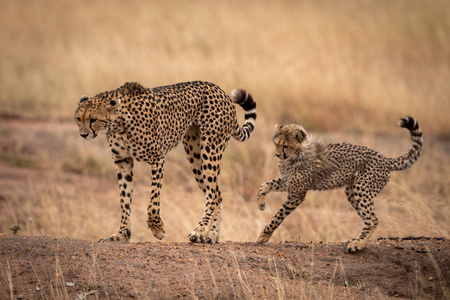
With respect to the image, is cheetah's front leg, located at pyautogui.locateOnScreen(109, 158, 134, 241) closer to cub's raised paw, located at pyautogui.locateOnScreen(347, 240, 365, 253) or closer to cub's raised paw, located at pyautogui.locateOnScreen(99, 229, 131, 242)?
cub's raised paw, located at pyautogui.locateOnScreen(99, 229, 131, 242)

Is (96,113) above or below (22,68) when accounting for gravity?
below

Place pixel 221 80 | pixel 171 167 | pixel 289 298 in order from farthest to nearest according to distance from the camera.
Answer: pixel 221 80
pixel 171 167
pixel 289 298

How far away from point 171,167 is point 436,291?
4.83 metres

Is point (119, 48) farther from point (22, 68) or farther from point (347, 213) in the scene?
point (347, 213)

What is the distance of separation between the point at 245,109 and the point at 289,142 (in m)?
0.61

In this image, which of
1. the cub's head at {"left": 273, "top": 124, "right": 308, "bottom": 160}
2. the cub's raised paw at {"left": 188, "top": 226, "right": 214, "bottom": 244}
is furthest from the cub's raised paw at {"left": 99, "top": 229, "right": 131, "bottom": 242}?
the cub's head at {"left": 273, "top": 124, "right": 308, "bottom": 160}

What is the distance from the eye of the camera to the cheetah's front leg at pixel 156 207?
5.08 m

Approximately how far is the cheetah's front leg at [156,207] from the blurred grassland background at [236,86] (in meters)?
0.63

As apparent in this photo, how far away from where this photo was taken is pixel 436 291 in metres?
4.68

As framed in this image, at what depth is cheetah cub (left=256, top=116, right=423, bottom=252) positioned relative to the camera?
17.5 ft

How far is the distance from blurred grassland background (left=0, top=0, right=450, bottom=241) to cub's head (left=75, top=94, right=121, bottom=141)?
0.62ft

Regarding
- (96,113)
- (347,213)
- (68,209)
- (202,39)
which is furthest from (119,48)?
(96,113)

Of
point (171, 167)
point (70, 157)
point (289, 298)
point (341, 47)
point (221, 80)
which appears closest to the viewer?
point (289, 298)

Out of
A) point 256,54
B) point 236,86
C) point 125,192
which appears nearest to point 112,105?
point 125,192
